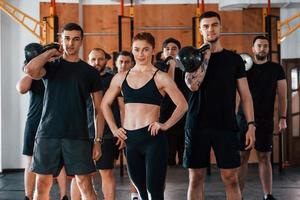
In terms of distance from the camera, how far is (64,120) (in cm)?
317

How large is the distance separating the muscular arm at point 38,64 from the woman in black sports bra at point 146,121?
0.50 m

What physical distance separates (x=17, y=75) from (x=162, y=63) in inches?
169

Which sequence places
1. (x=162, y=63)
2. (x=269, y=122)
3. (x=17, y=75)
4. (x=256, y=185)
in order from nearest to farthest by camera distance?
(x=162, y=63)
(x=269, y=122)
(x=256, y=185)
(x=17, y=75)

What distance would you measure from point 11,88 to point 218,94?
452 cm

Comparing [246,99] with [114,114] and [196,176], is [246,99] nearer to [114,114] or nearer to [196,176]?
[196,176]

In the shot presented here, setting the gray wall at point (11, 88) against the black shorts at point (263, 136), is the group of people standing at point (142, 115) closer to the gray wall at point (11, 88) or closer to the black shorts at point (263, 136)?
the black shorts at point (263, 136)

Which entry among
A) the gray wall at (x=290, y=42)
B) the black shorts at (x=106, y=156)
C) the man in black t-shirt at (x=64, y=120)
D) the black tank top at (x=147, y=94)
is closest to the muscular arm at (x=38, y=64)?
the man in black t-shirt at (x=64, y=120)

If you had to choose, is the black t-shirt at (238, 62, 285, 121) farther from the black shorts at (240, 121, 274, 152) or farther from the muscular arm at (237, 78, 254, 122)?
the muscular arm at (237, 78, 254, 122)

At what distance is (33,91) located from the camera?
4.18 meters

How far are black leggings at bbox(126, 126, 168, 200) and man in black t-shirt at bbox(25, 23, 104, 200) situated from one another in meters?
0.33

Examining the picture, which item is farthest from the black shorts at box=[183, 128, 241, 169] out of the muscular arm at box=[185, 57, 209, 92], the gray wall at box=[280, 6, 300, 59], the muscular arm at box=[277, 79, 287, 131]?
the gray wall at box=[280, 6, 300, 59]

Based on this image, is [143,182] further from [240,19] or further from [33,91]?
[240,19]

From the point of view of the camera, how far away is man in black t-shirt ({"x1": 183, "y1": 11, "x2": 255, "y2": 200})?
3.31 m

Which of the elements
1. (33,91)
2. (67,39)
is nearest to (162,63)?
(67,39)
